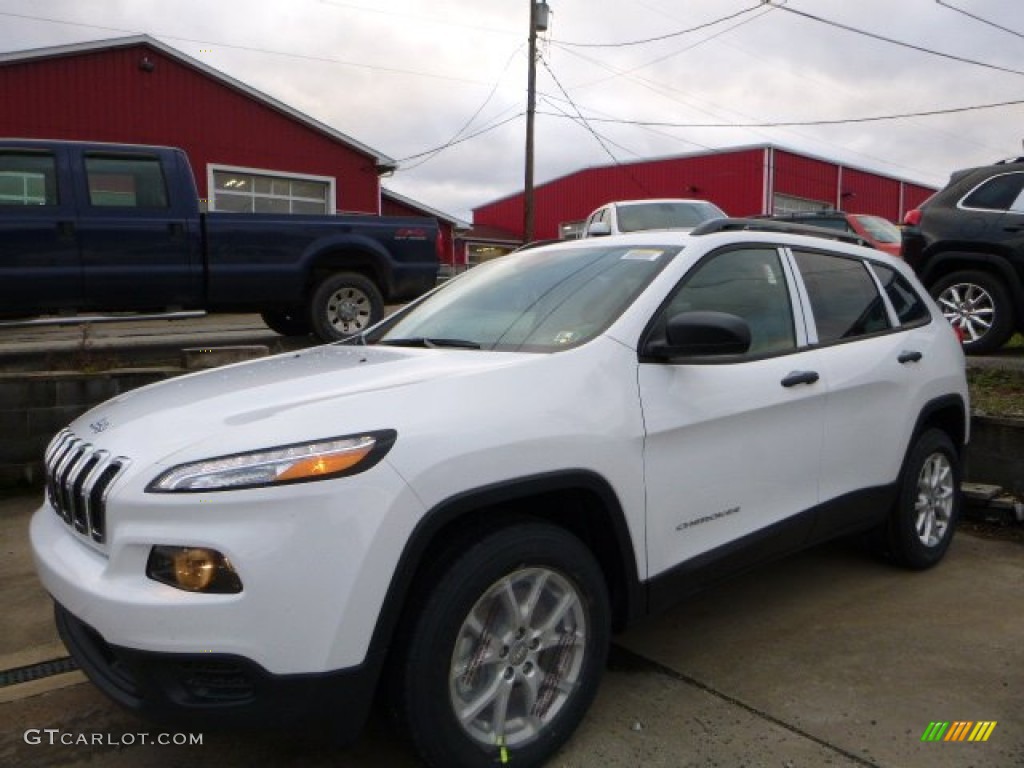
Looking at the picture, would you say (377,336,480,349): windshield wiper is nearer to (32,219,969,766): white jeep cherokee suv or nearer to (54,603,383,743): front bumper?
(32,219,969,766): white jeep cherokee suv

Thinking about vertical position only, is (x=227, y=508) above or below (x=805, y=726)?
above

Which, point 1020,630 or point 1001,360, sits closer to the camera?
point 1020,630

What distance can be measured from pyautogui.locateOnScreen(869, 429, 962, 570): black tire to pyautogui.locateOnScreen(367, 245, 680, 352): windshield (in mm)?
1876

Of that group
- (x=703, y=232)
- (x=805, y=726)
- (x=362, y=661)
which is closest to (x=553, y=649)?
(x=362, y=661)

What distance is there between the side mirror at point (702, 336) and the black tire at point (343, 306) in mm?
5688

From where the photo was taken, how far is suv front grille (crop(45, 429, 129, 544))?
2.27 meters

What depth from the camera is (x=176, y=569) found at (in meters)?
2.06

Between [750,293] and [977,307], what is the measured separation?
4870mm

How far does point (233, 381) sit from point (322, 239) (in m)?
5.60

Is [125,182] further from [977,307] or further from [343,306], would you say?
→ [977,307]

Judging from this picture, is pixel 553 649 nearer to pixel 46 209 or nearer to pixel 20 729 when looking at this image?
pixel 20 729

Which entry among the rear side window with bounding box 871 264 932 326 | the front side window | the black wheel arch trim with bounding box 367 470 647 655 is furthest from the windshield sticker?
the rear side window with bounding box 871 264 932 326

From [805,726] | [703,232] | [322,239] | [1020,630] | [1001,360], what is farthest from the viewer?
[322,239]

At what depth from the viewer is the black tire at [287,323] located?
905 centimetres
